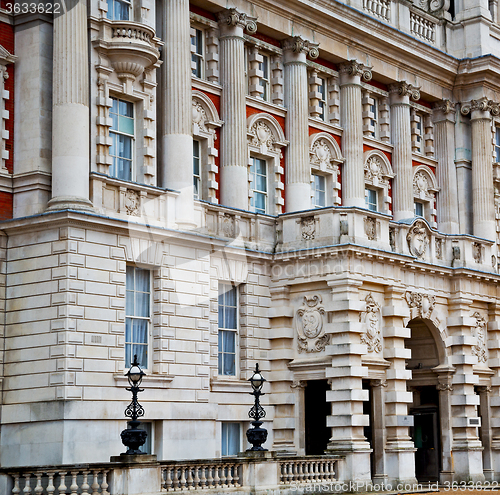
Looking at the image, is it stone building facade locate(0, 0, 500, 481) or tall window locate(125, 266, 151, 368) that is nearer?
stone building facade locate(0, 0, 500, 481)

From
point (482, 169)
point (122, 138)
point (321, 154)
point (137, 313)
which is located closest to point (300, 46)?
point (321, 154)

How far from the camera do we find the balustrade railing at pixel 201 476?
2405 cm

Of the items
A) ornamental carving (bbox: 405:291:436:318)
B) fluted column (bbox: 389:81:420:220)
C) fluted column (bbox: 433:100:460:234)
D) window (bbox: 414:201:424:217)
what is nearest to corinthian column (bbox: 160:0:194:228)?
ornamental carving (bbox: 405:291:436:318)

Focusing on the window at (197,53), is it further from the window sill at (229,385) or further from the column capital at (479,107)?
the column capital at (479,107)

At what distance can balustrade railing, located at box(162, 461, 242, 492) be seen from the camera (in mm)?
24047

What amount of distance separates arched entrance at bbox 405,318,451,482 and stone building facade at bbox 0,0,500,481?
0.09 m

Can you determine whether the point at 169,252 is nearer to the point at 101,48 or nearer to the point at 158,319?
the point at 158,319

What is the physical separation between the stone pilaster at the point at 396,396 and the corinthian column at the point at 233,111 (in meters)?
5.91

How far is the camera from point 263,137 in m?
36.5

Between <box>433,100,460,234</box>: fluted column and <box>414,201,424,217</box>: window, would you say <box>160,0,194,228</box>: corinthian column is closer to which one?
<box>414,201,424,217</box>: window

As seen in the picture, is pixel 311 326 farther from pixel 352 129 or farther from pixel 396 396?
pixel 352 129

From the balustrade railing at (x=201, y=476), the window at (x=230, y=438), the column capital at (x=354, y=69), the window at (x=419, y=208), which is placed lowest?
the balustrade railing at (x=201, y=476)

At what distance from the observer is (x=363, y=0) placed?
41.2 m

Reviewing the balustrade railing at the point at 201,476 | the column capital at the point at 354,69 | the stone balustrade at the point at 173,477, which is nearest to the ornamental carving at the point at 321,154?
the column capital at the point at 354,69
